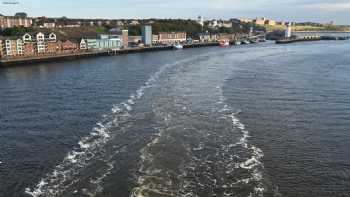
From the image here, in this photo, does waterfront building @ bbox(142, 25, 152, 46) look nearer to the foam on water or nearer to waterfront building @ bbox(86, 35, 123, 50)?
waterfront building @ bbox(86, 35, 123, 50)

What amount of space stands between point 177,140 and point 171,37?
239 feet

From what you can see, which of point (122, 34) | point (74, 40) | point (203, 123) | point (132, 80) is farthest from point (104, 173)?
point (122, 34)

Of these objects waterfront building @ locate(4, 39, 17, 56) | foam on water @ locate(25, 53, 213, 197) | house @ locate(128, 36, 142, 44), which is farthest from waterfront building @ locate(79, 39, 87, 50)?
foam on water @ locate(25, 53, 213, 197)

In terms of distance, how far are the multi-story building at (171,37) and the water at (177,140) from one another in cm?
5713

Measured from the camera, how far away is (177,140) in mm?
14625

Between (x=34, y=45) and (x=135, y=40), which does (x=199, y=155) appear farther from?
(x=135, y=40)

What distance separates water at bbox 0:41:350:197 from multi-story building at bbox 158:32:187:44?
187 ft

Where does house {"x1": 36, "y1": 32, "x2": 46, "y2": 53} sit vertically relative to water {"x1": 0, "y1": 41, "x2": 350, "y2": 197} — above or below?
above

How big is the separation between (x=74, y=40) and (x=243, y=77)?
34709 millimetres

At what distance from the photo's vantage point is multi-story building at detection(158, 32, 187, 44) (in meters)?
82.8

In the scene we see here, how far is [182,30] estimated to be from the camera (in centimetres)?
9731

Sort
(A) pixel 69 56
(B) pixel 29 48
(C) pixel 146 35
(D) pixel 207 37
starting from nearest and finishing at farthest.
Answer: (B) pixel 29 48, (A) pixel 69 56, (C) pixel 146 35, (D) pixel 207 37

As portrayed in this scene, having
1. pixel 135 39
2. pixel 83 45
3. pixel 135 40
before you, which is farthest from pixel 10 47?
pixel 135 39

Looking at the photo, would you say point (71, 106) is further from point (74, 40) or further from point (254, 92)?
point (74, 40)
